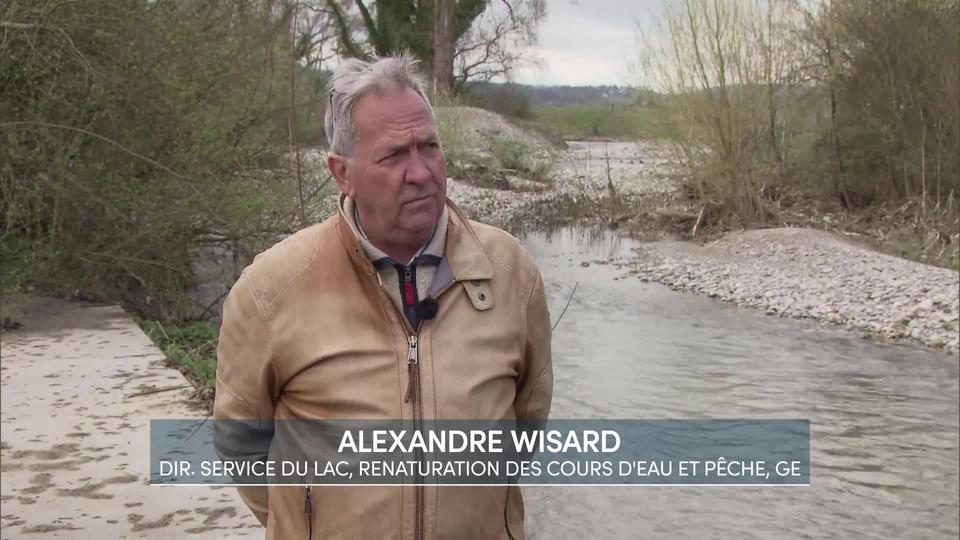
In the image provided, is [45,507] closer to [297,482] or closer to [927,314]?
[297,482]

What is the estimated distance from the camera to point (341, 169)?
78.2 inches

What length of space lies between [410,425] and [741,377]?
808 cm

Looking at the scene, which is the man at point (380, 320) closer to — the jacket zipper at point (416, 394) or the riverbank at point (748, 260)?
the jacket zipper at point (416, 394)

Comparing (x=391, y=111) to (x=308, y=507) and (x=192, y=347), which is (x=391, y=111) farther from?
(x=192, y=347)

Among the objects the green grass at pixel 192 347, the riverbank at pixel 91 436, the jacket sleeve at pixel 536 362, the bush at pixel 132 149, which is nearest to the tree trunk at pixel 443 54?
the bush at pixel 132 149

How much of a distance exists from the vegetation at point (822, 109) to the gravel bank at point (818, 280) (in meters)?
1.04

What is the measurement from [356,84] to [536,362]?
2.12 ft

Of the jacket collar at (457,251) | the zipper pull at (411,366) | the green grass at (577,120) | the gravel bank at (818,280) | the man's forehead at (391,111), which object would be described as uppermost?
the green grass at (577,120)

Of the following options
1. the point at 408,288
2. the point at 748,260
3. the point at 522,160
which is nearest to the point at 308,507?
the point at 408,288

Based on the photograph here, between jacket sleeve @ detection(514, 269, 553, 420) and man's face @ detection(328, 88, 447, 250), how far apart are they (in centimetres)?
27

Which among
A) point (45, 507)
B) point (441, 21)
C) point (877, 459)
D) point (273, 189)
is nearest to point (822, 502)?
point (877, 459)

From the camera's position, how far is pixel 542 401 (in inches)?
86.0

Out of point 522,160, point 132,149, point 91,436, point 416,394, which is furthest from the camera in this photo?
point 522,160

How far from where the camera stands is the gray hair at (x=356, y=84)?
6.28 ft
